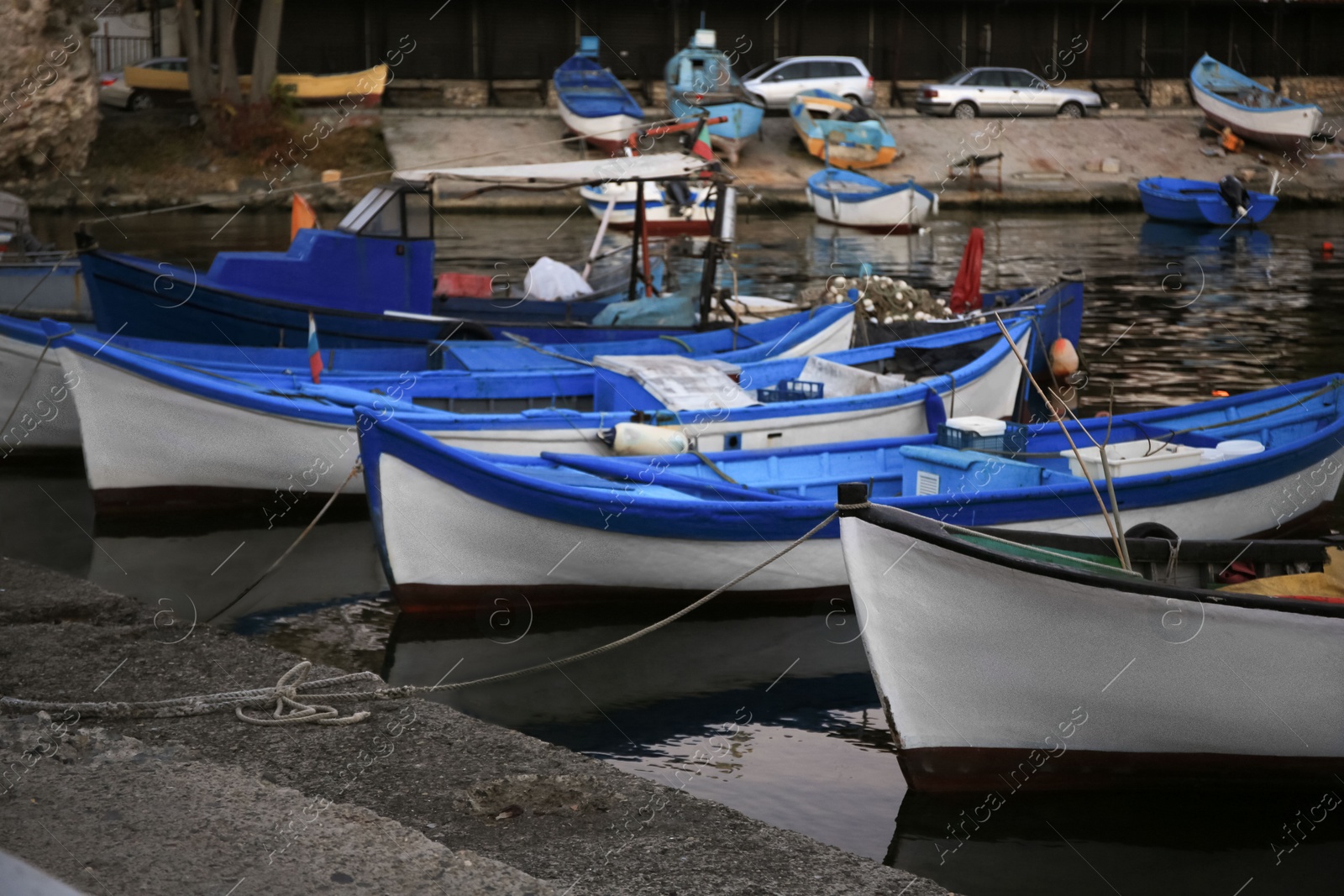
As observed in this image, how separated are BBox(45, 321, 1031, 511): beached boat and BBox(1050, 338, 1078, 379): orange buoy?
2658 millimetres

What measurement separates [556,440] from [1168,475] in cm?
393

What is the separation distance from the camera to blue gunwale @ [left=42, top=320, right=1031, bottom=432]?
9234 mm

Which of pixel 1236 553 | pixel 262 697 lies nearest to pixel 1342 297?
pixel 1236 553

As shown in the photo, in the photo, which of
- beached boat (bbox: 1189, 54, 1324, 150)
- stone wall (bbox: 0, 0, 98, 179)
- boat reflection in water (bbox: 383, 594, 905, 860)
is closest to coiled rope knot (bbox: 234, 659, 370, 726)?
boat reflection in water (bbox: 383, 594, 905, 860)

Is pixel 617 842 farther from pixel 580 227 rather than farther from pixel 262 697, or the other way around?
pixel 580 227

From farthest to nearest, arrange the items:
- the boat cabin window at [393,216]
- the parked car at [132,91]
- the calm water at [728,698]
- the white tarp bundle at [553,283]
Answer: the parked car at [132,91] → the white tarp bundle at [553,283] → the boat cabin window at [393,216] → the calm water at [728,698]

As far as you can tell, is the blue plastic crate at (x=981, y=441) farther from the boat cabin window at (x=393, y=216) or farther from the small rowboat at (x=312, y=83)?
the small rowboat at (x=312, y=83)

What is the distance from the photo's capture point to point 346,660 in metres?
7.48

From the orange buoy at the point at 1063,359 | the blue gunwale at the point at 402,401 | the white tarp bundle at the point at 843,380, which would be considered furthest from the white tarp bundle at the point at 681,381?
the orange buoy at the point at 1063,359

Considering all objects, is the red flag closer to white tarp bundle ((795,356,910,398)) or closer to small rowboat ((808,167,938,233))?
white tarp bundle ((795,356,910,398))

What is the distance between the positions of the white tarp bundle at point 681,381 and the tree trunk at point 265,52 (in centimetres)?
2433

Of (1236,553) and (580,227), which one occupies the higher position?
(1236,553)

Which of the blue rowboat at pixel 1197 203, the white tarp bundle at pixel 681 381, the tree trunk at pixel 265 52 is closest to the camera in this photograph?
the white tarp bundle at pixel 681 381

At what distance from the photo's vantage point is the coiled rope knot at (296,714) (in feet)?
17.2
